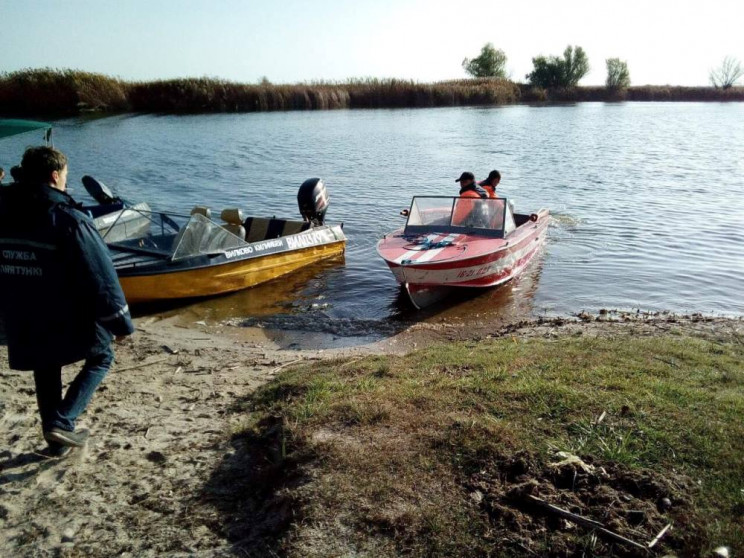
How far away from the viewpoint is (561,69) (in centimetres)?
7250

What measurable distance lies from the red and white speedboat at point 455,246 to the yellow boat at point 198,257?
6.79 ft

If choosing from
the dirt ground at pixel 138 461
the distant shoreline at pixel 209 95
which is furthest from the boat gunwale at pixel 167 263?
the distant shoreline at pixel 209 95

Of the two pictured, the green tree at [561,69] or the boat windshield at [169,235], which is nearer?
the boat windshield at [169,235]

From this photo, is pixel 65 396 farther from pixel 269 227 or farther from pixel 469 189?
pixel 269 227

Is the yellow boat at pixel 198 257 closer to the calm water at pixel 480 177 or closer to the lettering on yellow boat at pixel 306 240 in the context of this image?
the lettering on yellow boat at pixel 306 240

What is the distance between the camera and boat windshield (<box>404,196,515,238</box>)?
1099 centimetres

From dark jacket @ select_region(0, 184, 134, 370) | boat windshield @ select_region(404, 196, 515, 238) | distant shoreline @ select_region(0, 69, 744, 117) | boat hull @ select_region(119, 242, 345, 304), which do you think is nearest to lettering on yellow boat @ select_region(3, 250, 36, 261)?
dark jacket @ select_region(0, 184, 134, 370)

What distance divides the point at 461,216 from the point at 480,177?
1264cm

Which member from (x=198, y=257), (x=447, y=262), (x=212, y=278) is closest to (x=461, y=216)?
(x=447, y=262)

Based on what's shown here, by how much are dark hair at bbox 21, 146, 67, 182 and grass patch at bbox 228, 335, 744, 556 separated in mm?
2210

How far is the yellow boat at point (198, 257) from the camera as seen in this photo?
9.40m

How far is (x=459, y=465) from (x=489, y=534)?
1.83 ft

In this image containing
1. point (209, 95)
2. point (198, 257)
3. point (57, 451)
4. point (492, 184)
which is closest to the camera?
point (57, 451)

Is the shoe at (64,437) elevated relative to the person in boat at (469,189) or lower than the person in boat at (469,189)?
lower
